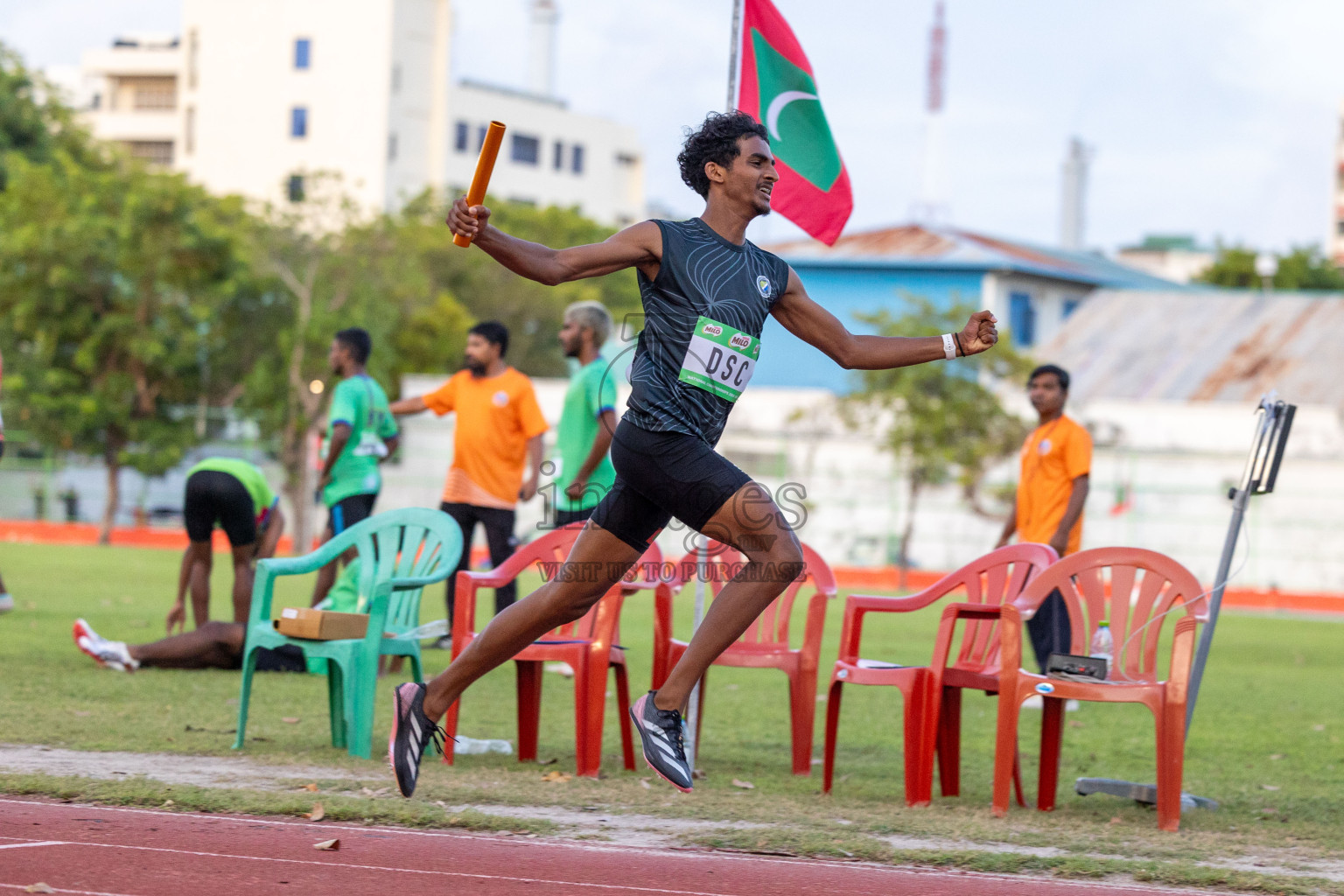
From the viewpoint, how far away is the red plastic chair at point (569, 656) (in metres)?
7.00

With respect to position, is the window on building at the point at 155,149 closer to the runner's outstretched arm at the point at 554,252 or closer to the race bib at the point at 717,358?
the runner's outstretched arm at the point at 554,252

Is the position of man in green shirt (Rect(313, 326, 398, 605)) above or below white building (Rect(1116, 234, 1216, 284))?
below

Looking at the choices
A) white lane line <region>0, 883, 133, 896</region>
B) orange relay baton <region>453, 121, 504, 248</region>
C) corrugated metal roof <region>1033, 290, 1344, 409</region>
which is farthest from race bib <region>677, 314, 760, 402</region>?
corrugated metal roof <region>1033, 290, 1344, 409</region>

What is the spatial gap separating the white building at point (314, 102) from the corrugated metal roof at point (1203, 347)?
113 feet

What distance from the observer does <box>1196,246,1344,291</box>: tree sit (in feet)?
225

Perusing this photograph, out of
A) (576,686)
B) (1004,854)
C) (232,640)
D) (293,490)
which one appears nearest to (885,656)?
(232,640)

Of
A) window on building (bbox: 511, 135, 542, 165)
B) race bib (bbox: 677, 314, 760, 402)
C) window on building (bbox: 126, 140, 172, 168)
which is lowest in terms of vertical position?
race bib (bbox: 677, 314, 760, 402)

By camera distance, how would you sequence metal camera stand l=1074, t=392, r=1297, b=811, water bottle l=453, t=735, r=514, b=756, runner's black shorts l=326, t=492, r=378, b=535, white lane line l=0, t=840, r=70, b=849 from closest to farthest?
white lane line l=0, t=840, r=70, b=849 → metal camera stand l=1074, t=392, r=1297, b=811 → water bottle l=453, t=735, r=514, b=756 → runner's black shorts l=326, t=492, r=378, b=535

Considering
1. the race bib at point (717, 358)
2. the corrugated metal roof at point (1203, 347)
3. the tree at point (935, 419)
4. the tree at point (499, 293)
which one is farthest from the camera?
the tree at point (499, 293)

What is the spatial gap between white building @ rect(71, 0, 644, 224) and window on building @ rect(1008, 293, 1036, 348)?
30.2m

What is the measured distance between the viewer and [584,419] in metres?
9.68

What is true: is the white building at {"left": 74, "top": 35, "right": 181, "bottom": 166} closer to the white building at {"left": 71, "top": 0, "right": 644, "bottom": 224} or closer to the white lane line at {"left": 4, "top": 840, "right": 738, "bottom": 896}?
the white building at {"left": 71, "top": 0, "right": 644, "bottom": 224}

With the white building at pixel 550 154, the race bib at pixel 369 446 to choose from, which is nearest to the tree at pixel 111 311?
the race bib at pixel 369 446

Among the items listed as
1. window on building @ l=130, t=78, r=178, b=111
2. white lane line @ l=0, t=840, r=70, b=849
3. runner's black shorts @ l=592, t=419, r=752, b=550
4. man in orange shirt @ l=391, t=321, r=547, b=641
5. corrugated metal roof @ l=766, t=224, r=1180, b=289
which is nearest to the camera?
white lane line @ l=0, t=840, r=70, b=849
